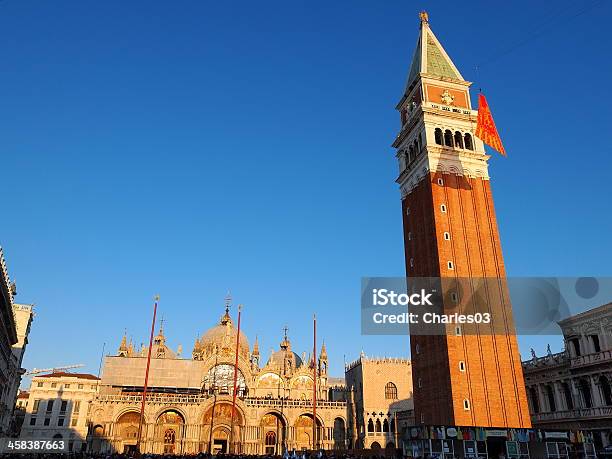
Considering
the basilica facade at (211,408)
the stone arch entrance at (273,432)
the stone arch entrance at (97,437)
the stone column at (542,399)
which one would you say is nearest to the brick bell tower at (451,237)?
the stone column at (542,399)

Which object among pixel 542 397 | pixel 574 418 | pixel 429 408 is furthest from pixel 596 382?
pixel 429 408

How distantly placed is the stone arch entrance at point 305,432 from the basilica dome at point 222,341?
40.0 feet

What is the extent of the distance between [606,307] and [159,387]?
50945 mm

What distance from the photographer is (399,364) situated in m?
70.4

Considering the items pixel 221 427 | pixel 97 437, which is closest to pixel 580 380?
pixel 221 427

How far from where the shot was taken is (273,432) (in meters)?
65.9

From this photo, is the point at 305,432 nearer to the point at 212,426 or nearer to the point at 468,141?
the point at 212,426

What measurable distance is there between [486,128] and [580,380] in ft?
81.8

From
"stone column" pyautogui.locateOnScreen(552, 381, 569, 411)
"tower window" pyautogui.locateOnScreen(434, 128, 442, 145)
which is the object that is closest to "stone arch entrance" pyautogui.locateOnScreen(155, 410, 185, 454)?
"stone column" pyautogui.locateOnScreen(552, 381, 569, 411)

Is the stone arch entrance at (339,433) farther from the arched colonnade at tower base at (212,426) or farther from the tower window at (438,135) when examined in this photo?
the tower window at (438,135)

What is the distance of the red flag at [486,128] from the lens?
51.2 metres

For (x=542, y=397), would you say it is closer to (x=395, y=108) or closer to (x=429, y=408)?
(x=429, y=408)

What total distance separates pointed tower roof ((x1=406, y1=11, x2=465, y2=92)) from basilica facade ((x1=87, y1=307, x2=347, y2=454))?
122 feet

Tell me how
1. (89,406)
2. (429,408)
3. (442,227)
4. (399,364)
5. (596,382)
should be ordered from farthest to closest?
(399,364)
(89,406)
(442,227)
(429,408)
(596,382)
